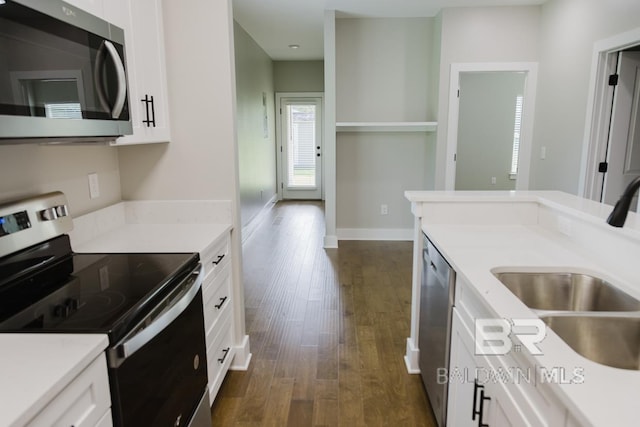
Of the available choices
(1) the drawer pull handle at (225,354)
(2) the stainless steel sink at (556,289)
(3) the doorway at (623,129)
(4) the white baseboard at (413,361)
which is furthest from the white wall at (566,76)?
(1) the drawer pull handle at (225,354)

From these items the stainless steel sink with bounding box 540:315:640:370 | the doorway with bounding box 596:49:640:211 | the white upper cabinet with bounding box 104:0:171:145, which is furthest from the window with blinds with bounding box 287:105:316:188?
the stainless steel sink with bounding box 540:315:640:370

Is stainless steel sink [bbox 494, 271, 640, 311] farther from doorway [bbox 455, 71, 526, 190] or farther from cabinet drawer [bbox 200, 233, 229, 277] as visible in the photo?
doorway [bbox 455, 71, 526, 190]

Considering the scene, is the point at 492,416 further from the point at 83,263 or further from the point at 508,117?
the point at 508,117

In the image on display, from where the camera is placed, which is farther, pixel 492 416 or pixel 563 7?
pixel 563 7

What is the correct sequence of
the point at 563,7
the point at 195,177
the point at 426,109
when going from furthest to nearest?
the point at 426,109 → the point at 563,7 → the point at 195,177

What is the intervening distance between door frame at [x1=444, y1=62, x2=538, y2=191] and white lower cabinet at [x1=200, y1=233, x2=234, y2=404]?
10.6 ft

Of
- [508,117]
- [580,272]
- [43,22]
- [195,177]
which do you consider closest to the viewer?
[43,22]

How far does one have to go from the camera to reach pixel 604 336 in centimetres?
118

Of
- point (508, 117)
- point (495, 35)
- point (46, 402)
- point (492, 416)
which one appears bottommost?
point (492, 416)

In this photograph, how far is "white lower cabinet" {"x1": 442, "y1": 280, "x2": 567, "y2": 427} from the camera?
3.25ft

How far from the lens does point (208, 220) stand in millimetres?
2371

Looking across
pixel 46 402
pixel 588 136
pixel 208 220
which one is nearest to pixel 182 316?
pixel 46 402

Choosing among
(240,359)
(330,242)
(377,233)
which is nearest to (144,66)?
(240,359)

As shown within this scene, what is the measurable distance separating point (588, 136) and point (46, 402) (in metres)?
4.15
